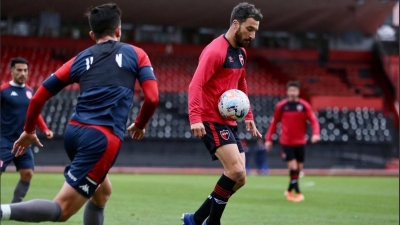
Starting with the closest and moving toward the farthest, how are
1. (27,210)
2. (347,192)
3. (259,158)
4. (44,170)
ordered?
(27,210), (347,192), (44,170), (259,158)

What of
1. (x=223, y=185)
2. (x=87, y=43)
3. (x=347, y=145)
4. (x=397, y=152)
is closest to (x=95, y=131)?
(x=223, y=185)

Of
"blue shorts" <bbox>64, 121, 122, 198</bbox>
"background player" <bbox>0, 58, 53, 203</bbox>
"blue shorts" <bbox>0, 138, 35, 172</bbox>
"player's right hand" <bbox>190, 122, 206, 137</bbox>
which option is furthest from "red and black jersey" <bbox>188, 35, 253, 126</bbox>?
"blue shorts" <bbox>0, 138, 35, 172</bbox>

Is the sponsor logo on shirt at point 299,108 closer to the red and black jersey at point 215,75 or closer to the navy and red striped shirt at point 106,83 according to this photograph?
the red and black jersey at point 215,75

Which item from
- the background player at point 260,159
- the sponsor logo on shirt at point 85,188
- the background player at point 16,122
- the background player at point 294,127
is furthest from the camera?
the background player at point 260,159

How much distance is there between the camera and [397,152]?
1249 inches

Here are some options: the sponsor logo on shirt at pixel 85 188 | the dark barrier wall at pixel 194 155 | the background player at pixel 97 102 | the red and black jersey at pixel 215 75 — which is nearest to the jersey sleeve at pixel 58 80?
the background player at pixel 97 102

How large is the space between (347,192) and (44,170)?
13.1m

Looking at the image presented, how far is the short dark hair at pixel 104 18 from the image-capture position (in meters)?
5.75

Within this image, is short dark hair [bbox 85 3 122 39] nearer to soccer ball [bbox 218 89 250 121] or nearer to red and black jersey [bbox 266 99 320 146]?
soccer ball [bbox 218 89 250 121]

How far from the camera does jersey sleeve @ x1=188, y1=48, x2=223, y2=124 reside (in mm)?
7391

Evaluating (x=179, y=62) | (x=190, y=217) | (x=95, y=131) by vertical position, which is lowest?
(x=190, y=217)

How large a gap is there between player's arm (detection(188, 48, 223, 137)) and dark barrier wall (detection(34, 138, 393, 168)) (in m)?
20.3

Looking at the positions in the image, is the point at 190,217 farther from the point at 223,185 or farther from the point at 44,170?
the point at 44,170

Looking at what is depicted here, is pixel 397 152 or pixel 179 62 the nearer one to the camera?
pixel 397 152
